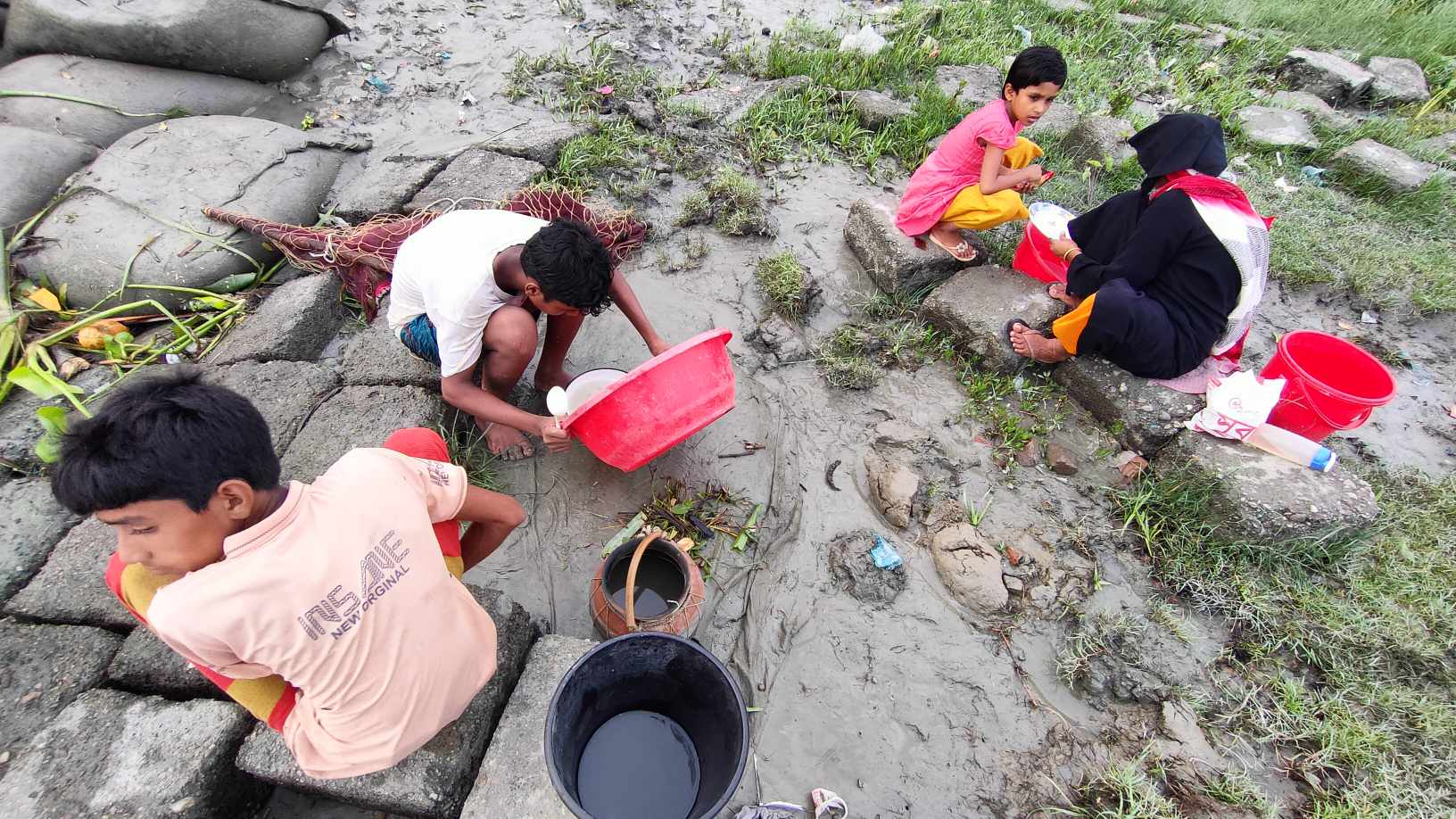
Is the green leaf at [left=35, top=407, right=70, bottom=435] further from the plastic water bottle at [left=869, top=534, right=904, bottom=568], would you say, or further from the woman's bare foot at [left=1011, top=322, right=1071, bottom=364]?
the woman's bare foot at [left=1011, top=322, right=1071, bottom=364]

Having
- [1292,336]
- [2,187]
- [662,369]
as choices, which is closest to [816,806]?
[662,369]

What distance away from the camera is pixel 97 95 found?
11.8 ft

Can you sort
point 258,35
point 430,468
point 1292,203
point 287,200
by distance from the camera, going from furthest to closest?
point 1292,203, point 258,35, point 287,200, point 430,468

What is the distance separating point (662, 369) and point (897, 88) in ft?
13.0

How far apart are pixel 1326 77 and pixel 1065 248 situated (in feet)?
15.6

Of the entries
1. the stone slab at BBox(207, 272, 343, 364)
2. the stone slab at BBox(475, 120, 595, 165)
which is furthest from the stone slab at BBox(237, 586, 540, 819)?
the stone slab at BBox(475, 120, 595, 165)

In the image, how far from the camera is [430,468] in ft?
5.47

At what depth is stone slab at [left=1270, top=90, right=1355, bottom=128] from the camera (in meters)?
5.17

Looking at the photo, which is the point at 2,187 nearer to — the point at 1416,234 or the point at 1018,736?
the point at 1018,736

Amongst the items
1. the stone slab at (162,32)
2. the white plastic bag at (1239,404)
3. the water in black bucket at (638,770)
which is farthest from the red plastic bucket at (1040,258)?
the stone slab at (162,32)

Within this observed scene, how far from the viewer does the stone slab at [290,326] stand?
9.49 ft

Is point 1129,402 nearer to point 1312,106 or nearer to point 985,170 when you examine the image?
point 985,170

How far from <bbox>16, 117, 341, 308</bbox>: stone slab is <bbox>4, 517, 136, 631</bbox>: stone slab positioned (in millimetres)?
1502

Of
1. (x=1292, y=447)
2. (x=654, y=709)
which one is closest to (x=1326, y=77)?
(x=1292, y=447)
